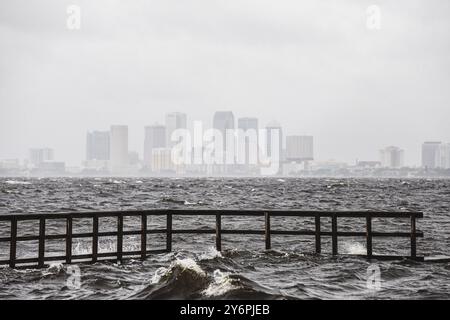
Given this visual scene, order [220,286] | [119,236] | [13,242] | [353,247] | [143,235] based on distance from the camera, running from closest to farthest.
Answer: [220,286]
[13,242]
[119,236]
[143,235]
[353,247]

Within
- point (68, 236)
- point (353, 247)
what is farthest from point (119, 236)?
point (353, 247)

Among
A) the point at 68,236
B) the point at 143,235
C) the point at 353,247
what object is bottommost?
the point at 353,247

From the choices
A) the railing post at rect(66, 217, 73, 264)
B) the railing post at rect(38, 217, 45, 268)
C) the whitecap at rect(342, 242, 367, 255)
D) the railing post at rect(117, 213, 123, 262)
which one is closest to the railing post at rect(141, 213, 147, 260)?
the railing post at rect(117, 213, 123, 262)

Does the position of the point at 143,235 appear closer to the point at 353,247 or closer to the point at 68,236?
the point at 68,236

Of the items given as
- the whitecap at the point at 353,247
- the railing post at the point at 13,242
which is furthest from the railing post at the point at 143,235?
the whitecap at the point at 353,247

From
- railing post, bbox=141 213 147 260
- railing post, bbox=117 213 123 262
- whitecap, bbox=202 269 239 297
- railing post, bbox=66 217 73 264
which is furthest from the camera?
railing post, bbox=141 213 147 260

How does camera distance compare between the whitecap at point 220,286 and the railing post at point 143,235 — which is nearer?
the whitecap at point 220,286

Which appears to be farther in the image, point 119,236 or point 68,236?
point 119,236

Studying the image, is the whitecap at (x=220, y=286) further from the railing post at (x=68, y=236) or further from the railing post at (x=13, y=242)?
the railing post at (x=13, y=242)

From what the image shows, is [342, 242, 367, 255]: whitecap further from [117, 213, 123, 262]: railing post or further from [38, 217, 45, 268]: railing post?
[38, 217, 45, 268]: railing post

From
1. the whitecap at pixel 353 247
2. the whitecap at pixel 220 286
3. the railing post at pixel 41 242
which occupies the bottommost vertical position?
the whitecap at pixel 353 247

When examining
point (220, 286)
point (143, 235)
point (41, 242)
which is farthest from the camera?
point (143, 235)

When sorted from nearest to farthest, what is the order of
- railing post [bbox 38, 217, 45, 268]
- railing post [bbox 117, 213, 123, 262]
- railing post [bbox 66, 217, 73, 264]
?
1. railing post [bbox 38, 217, 45, 268]
2. railing post [bbox 66, 217, 73, 264]
3. railing post [bbox 117, 213, 123, 262]

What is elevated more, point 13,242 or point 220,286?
point 13,242
